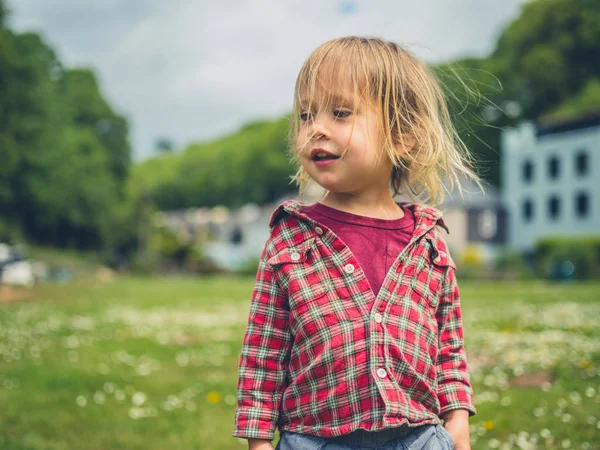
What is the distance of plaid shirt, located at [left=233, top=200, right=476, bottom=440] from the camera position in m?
2.19

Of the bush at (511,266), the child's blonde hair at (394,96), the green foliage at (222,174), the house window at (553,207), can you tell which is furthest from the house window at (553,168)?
the child's blonde hair at (394,96)

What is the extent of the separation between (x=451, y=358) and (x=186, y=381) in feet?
19.6

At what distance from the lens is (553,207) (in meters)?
50.6

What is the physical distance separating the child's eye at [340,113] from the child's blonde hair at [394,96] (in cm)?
3

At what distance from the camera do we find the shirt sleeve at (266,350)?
7.59 ft

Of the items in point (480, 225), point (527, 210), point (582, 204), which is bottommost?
point (480, 225)

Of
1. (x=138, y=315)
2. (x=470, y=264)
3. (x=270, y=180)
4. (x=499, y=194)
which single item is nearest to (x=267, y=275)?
(x=138, y=315)

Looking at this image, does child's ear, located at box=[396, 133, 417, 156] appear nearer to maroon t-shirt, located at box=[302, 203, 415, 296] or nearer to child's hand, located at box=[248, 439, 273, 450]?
maroon t-shirt, located at box=[302, 203, 415, 296]

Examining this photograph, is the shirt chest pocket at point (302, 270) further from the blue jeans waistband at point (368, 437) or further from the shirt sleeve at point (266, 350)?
the blue jeans waistband at point (368, 437)

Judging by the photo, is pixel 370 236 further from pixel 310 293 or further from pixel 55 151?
pixel 55 151

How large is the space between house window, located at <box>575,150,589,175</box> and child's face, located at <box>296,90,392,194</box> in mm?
49720

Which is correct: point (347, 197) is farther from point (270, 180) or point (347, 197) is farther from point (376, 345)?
point (270, 180)

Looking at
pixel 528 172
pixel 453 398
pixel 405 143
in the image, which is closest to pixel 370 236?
pixel 405 143

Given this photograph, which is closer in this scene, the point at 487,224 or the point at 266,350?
the point at 266,350
